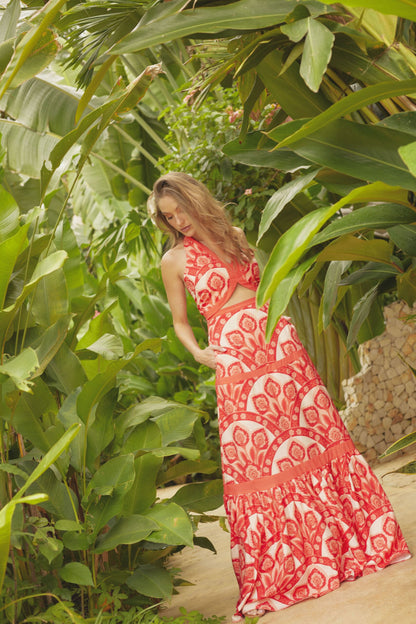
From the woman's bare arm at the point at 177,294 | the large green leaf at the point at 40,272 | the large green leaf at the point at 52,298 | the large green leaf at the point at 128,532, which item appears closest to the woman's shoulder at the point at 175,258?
the woman's bare arm at the point at 177,294

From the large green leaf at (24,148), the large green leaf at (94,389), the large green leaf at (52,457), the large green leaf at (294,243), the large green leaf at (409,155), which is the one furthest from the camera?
the large green leaf at (24,148)

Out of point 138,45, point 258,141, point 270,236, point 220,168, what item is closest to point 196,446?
point 270,236

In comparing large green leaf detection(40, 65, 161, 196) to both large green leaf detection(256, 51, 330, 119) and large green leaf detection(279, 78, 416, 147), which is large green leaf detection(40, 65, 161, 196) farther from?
large green leaf detection(279, 78, 416, 147)

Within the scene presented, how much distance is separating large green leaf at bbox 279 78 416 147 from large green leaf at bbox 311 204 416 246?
21 centimetres

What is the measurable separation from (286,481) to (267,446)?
15 cm

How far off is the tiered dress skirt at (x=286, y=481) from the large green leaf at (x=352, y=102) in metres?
1.25

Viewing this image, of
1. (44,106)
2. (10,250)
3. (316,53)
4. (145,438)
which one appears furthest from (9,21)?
(44,106)

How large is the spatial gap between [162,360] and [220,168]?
209 cm

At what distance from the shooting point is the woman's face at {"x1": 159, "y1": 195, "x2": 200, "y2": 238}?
2.80 metres

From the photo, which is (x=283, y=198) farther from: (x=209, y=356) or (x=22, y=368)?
(x=209, y=356)

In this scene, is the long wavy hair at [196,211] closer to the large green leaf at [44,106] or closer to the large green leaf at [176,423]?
the large green leaf at [176,423]

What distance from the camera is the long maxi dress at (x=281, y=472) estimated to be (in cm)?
256

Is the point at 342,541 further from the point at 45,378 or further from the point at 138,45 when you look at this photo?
the point at 138,45

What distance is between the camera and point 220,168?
4.81 meters
